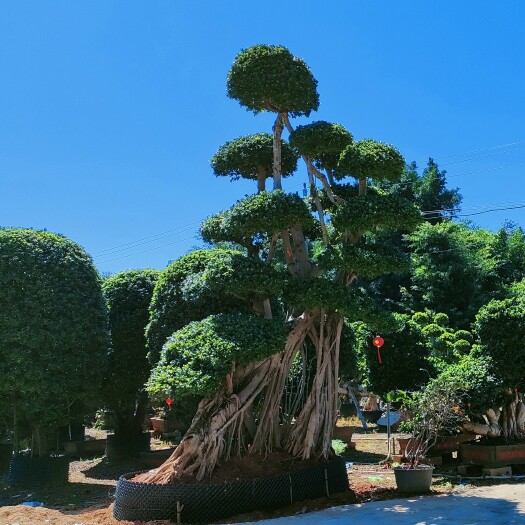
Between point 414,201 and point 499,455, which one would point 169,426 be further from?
point 414,201

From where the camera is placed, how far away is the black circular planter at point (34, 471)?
10914 millimetres

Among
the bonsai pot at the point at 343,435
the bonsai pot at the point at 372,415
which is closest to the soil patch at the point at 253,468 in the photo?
the bonsai pot at the point at 343,435

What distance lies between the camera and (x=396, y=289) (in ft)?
85.6

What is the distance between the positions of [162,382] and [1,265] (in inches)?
195

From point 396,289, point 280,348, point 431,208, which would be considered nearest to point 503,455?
point 280,348

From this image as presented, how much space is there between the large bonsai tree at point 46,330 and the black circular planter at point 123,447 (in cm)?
285

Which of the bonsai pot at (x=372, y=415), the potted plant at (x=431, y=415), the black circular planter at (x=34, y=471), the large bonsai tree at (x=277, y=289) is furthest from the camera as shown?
the bonsai pot at (x=372, y=415)

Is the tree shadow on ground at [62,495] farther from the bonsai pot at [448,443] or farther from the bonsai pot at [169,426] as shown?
the bonsai pot at [169,426]

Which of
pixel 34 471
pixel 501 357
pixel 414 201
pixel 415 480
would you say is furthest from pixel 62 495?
pixel 414 201

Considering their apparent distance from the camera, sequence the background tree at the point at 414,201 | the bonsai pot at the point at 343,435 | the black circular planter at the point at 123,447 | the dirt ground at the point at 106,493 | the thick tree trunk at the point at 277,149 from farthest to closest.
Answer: the background tree at the point at 414,201
the bonsai pot at the point at 343,435
the black circular planter at the point at 123,447
the thick tree trunk at the point at 277,149
the dirt ground at the point at 106,493

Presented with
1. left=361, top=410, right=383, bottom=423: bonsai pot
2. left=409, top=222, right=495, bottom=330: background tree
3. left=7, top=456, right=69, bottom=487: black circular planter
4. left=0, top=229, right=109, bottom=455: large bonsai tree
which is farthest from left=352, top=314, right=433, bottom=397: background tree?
left=409, top=222, right=495, bottom=330: background tree

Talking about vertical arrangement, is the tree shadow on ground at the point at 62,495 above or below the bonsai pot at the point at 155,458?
below

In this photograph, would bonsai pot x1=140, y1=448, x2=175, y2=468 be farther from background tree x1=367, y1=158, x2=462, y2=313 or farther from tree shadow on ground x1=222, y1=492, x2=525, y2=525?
background tree x1=367, y1=158, x2=462, y2=313

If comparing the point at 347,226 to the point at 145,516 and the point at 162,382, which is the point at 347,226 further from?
the point at 145,516
